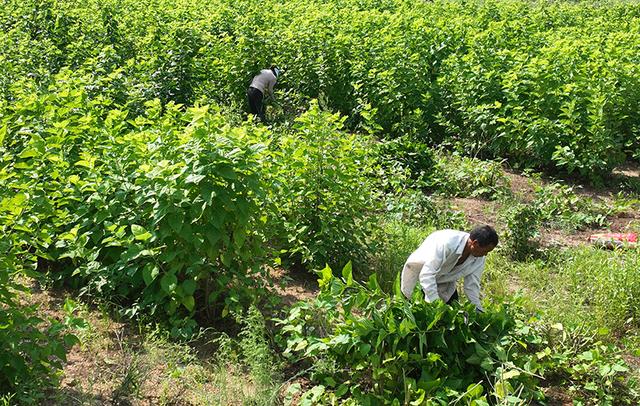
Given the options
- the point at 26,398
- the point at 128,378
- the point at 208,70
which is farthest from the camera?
the point at 208,70

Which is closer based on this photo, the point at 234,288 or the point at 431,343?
the point at 431,343

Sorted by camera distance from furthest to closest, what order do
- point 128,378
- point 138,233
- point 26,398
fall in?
point 138,233 → point 128,378 → point 26,398

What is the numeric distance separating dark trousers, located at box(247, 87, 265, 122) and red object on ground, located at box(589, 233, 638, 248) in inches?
206

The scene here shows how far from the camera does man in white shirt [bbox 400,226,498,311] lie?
202 inches

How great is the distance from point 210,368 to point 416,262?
5.59 feet

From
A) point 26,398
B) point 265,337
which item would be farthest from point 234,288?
point 26,398

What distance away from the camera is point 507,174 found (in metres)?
10.1

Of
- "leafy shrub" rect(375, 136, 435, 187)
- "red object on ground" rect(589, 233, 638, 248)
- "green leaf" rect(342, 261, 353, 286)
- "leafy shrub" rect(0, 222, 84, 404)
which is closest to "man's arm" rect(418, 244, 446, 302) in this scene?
"green leaf" rect(342, 261, 353, 286)

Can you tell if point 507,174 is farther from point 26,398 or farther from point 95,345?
point 26,398

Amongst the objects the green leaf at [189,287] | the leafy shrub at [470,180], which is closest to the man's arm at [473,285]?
the green leaf at [189,287]

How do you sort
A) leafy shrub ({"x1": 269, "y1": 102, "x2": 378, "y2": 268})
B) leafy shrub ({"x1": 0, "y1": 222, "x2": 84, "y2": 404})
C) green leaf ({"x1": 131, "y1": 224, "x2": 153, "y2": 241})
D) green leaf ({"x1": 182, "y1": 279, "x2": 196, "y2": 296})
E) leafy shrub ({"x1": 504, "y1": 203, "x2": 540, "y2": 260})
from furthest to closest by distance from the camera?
leafy shrub ({"x1": 504, "y1": 203, "x2": 540, "y2": 260})
leafy shrub ({"x1": 269, "y1": 102, "x2": 378, "y2": 268})
green leaf ({"x1": 182, "y1": 279, "x2": 196, "y2": 296})
green leaf ({"x1": 131, "y1": 224, "x2": 153, "y2": 241})
leafy shrub ({"x1": 0, "y1": 222, "x2": 84, "y2": 404})

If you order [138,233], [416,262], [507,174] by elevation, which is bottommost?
[507,174]

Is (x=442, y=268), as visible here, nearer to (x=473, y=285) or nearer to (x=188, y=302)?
(x=473, y=285)

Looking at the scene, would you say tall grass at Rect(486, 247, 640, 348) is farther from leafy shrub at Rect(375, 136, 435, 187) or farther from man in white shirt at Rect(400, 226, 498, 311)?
leafy shrub at Rect(375, 136, 435, 187)
